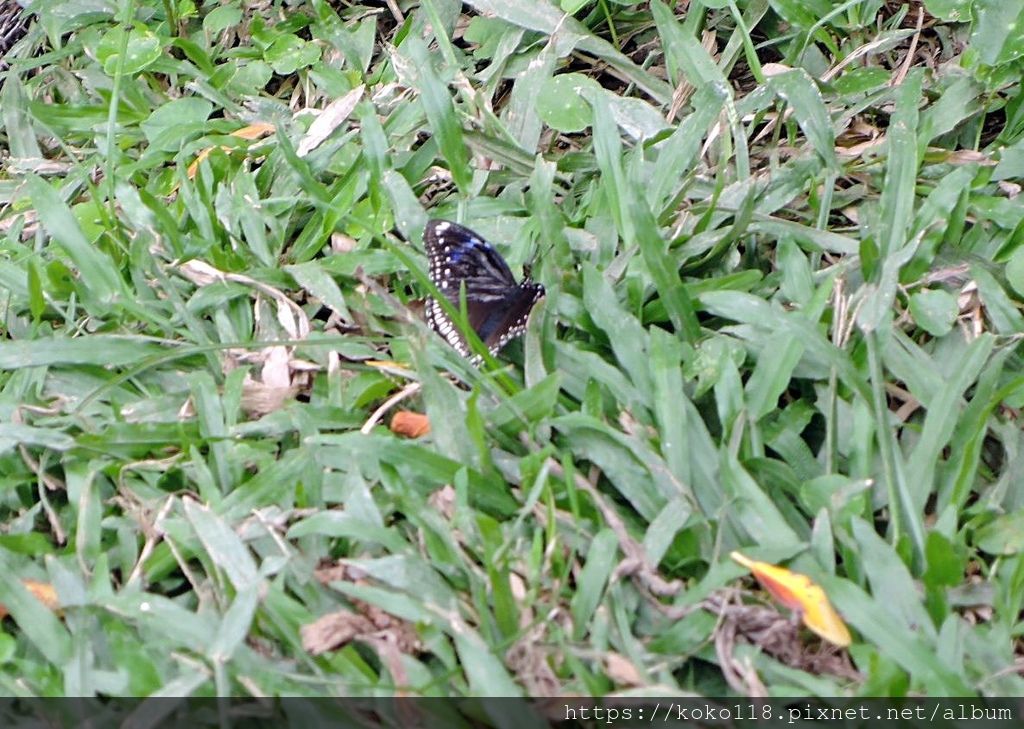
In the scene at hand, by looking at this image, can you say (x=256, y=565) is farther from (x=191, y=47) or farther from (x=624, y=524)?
(x=191, y=47)

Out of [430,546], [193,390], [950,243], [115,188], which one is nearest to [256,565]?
[430,546]

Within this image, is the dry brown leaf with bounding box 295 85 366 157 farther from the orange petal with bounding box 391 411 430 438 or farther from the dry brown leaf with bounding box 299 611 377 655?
the dry brown leaf with bounding box 299 611 377 655

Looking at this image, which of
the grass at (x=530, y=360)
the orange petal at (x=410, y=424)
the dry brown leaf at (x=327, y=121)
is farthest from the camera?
the dry brown leaf at (x=327, y=121)

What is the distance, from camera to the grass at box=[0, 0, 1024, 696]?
Answer: 156cm

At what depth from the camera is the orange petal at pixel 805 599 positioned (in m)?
1.50

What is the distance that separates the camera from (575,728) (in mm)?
1483

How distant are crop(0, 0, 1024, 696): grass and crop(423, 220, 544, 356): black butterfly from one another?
0.20 feet

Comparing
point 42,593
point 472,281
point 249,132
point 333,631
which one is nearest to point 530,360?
point 472,281

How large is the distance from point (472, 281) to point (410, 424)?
304 millimetres

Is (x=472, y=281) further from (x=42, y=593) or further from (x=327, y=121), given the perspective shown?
(x=42, y=593)

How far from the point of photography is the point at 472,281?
1979mm

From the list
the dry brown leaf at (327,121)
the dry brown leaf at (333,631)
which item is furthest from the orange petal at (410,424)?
the dry brown leaf at (327,121)

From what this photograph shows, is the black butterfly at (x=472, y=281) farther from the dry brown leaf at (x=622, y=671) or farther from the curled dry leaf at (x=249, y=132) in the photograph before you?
the curled dry leaf at (x=249, y=132)

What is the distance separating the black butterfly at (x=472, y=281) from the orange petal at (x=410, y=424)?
0.51ft
